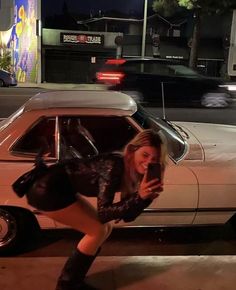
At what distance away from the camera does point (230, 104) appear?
50.2 ft

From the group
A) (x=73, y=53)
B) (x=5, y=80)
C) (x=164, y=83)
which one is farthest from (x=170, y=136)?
(x=73, y=53)

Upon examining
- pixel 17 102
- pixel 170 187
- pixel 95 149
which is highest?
pixel 95 149

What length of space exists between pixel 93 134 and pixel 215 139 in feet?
4.49

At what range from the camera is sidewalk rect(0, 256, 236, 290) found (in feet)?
12.2

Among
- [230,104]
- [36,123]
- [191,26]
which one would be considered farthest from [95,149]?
[191,26]

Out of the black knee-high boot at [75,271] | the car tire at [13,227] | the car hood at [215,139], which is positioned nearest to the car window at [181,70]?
the car hood at [215,139]

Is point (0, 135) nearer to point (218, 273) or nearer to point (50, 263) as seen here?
point (50, 263)

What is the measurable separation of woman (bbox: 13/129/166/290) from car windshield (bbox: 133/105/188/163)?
1.49 metres

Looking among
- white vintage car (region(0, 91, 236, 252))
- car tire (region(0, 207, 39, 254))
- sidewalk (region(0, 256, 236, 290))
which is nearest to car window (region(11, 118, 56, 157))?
white vintage car (region(0, 91, 236, 252))

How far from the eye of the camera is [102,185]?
10.2ft

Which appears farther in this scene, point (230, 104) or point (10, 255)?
point (230, 104)

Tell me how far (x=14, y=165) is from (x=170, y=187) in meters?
1.33

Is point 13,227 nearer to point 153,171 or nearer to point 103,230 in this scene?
point 103,230

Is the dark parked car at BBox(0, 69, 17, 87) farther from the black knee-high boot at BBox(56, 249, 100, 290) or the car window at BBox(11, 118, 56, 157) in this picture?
the black knee-high boot at BBox(56, 249, 100, 290)
